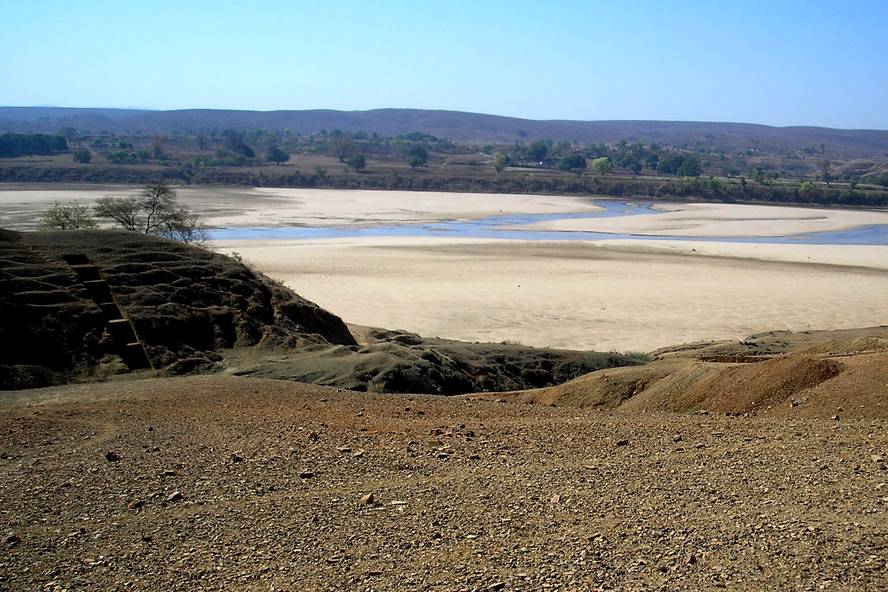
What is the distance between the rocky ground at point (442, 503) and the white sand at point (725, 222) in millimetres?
55034

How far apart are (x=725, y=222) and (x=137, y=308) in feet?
209

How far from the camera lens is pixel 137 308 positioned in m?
18.9

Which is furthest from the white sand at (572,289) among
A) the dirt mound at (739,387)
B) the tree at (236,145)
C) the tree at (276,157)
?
the tree at (236,145)

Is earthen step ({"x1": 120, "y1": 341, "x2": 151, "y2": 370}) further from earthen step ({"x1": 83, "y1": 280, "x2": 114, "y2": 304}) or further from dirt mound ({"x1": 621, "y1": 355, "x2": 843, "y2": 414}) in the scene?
dirt mound ({"x1": 621, "y1": 355, "x2": 843, "y2": 414})

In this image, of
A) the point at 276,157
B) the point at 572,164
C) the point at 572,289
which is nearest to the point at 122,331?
the point at 572,289

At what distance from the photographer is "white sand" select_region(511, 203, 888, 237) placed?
66.3 meters

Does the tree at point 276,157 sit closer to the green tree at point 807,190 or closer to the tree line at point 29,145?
the tree line at point 29,145

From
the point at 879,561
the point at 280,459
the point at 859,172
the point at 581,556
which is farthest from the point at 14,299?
the point at 859,172

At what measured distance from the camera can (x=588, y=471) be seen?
891 cm

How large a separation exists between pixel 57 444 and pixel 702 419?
8.07 meters

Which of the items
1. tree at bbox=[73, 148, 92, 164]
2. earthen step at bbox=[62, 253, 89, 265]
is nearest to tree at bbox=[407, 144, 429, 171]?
tree at bbox=[73, 148, 92, 164]

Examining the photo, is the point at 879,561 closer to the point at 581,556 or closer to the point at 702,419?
the point at 581,556

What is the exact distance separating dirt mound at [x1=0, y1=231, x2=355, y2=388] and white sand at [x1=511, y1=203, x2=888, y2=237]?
46236 mm

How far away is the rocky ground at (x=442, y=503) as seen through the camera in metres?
6.64
